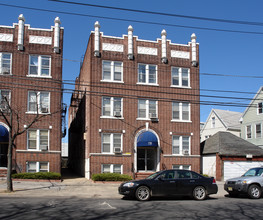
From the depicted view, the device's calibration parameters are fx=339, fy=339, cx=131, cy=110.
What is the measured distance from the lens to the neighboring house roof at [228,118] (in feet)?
154

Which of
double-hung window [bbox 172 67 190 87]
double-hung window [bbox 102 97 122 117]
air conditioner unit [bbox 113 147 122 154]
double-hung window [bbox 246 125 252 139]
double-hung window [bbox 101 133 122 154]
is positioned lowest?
air conditioner unit [bbox 113 147 122 154]

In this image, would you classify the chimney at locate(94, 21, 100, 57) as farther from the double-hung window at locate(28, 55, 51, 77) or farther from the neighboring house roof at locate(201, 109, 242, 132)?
the neighboring house roof at locate(201, 109, 242, 132)

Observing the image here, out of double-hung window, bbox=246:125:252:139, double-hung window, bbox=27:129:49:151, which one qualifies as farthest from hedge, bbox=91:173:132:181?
double-hung window, bbox=246:125:252:139

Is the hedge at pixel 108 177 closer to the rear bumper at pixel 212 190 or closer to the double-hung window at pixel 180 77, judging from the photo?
the rear bumper at pixel 212 190

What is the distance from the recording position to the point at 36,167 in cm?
2542

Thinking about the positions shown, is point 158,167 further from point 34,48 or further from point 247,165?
point 34,48

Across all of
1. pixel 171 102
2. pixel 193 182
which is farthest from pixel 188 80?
pixel 193 182

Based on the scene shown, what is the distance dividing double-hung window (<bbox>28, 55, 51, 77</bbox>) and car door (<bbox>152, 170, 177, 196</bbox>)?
1446cm

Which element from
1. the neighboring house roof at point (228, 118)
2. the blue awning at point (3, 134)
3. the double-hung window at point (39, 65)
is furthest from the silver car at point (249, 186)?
the neighboring house roof at point (228, 118)

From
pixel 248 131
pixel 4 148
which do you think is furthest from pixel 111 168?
pixel 248 131

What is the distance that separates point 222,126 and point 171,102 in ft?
69.3

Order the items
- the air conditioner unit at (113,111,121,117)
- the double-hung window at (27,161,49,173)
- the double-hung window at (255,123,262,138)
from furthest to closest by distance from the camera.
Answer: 1. the double-hung window at (255,123,262,138)
2. the air conditioner unit at (113,111,121,117)
3. the double-hung window at (27,161,49,173)

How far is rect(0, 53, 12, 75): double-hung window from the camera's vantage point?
2556 centimetres

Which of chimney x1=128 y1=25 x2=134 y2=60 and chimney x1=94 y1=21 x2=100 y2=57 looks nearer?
chimney x1=94 y1=21 x2=100 y2=57
